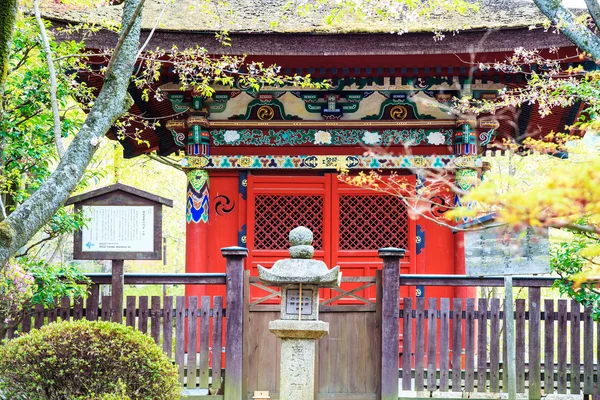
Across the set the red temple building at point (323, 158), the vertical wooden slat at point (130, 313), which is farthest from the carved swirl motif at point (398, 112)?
the vertical wooden slat at point (130, 313)

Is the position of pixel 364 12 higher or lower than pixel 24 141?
higher

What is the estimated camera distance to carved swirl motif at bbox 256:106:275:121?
10.9 meters

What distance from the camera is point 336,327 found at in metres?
8.46

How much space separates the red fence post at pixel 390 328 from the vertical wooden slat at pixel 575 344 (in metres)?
1.95

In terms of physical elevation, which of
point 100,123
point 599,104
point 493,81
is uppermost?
point 493,81

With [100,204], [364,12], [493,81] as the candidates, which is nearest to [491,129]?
[493,81]

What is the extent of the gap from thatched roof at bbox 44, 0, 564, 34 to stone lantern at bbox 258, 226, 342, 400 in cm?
331

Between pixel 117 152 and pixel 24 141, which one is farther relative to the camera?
pixel 117 152

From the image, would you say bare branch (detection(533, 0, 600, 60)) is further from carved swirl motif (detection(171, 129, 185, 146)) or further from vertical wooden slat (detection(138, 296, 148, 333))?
carved swirl motif (detection(171, 129, 185, 146))

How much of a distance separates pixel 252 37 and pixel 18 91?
3.13 meters

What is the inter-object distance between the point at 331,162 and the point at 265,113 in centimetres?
120

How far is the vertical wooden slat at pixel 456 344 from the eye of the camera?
8.38m

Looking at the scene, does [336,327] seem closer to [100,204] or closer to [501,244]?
[501,244]

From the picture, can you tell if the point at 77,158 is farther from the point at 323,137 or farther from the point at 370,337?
the point at 323,137
